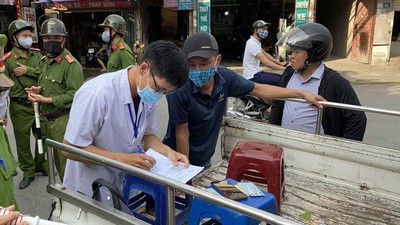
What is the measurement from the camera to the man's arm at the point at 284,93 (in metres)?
2.76

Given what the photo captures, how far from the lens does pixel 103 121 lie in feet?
6.40

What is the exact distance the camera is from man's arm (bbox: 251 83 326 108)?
276 cm

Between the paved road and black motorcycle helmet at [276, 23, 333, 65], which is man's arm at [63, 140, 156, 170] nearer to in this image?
black motorcycle helmet at [276, 23, 333, 65]

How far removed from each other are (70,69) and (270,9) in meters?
13.4

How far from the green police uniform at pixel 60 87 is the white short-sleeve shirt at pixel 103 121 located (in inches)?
66.4

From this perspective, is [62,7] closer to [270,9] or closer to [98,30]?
[98,30]

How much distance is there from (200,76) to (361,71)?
36.2 ft

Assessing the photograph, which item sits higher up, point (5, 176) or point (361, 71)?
point (5, 176)

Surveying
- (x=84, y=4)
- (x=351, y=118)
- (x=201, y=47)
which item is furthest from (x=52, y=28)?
(x=84, y=4)

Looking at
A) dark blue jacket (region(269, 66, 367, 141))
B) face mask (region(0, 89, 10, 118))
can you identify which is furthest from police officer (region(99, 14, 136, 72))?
dark blue jacket (region(269, 66, 367, 141))

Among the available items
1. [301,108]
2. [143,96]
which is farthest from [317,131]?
[143,96]

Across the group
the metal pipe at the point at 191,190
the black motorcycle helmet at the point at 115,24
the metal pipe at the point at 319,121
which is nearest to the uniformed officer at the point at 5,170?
the metal pipe at the point at 191,190

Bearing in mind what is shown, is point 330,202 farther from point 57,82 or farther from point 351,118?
point 57,82

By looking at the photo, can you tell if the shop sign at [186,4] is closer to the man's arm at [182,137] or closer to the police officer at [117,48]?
the police officer at [117,48]
